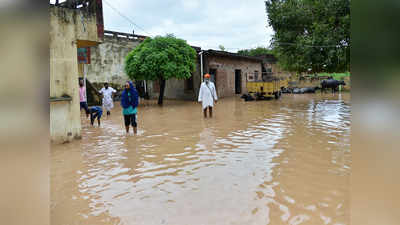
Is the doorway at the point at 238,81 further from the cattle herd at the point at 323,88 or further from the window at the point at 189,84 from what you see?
the cattle herd at the point at 323,88

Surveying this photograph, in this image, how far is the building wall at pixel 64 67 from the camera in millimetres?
6020

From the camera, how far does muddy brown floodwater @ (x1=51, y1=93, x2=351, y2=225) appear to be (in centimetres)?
289

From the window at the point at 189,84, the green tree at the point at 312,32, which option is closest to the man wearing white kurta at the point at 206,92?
the green tree at the point at 312,32

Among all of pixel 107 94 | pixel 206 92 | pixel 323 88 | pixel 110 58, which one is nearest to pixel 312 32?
pixel 206 92

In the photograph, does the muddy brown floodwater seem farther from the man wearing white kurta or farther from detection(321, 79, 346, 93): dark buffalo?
detection(321, 79, 346, 93): dark buffalo

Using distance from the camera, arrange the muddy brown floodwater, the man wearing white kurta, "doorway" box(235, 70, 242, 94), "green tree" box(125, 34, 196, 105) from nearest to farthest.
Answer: the muddy brown floodwater < the man wearing white kurta < "green tree" box(125, 34, 196, 105) < "doorway" box(235, 70, 242, 94)

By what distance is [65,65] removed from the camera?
6.18 m

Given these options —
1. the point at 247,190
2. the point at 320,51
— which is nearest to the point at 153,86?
the point at 320,51

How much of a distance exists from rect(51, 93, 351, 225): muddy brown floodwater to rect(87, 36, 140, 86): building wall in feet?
42.8

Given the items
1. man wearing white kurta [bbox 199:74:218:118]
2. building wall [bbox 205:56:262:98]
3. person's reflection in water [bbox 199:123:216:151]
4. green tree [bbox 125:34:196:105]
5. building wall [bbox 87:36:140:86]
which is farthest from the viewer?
→ building wall [bbox 205:56:262:98]

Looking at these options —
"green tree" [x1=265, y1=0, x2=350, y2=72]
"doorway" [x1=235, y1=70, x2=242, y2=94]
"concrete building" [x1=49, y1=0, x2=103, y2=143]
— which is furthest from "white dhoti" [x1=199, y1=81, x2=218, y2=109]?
"doorway" [x1=235, y1=70, x2=242, y2=94]

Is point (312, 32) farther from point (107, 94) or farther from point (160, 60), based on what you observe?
point (107, 94)
